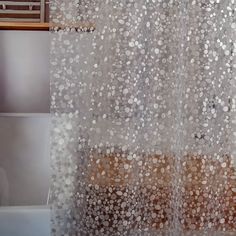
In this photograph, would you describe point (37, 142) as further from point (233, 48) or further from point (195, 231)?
point (233, 48)

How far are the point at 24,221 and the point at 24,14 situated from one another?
31.6 inches

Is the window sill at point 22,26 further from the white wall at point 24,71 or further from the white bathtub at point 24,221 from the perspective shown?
the white bathtub at point 24,221

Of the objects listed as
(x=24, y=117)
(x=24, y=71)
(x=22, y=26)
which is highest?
(x=22, y=26)

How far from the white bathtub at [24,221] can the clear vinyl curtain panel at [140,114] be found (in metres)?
0.08

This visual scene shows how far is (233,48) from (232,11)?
0.41 ft

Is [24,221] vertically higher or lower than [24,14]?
lower

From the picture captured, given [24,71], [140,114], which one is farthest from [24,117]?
[140,114]

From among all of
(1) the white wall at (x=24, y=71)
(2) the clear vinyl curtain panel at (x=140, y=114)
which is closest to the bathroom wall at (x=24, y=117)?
(1) the white wall at (x=24, y=71)

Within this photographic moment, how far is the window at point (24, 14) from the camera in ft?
4.73

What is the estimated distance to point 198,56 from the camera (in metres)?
1.36

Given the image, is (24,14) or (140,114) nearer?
(140,114)

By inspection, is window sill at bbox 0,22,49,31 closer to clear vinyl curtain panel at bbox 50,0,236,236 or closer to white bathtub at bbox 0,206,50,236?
clear vinyl curtain panel at bbox 50,0,236,236

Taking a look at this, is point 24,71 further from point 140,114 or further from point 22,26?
point 140,114

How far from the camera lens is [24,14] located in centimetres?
Answer: 154
